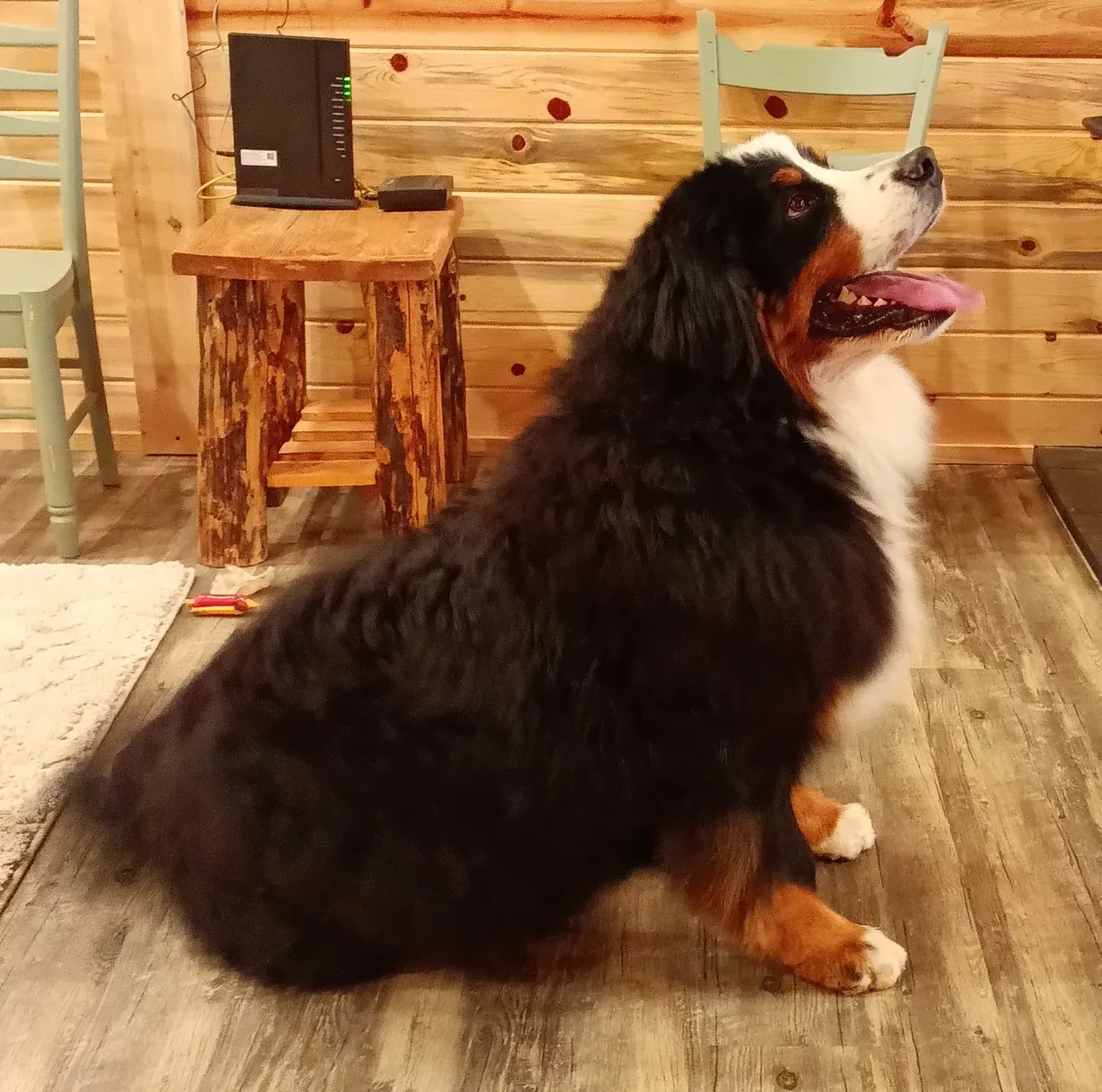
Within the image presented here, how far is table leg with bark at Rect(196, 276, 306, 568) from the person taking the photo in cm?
214

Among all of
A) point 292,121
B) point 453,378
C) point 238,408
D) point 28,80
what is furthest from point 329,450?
point 28,80

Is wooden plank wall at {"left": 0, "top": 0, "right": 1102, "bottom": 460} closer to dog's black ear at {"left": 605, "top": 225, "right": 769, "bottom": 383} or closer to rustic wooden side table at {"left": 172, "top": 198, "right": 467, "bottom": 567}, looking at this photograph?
rustic wooden side table at {"left": 172, "top": 198, "right": 467, "bottom": 567}

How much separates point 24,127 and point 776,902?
7.44 ft

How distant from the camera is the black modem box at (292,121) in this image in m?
2.25

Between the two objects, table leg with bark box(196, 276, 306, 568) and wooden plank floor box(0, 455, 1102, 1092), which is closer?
wooden plank floor box(0, 455, 1102, 1092)

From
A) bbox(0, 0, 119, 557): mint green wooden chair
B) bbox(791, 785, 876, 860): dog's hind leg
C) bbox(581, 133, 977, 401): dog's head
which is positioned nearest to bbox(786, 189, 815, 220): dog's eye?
bbox(581, 133, 977, 401): dog's head

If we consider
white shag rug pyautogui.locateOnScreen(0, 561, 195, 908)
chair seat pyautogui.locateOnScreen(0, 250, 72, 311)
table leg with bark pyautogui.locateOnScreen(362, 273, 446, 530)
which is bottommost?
white shag rug pyautogui.locateOnScreen(0, 561, 195, 908)

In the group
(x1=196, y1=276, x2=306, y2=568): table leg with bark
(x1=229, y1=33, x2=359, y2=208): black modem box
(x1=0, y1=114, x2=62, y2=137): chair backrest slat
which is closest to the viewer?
(x1=196, y1=276, x2=306, y2=568): table leg with bark

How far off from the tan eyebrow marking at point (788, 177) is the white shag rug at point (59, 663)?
124cm

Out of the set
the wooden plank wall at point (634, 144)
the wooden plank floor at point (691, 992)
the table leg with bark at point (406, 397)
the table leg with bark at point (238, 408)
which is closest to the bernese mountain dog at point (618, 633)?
the wooden plank floor at point (691, 992)

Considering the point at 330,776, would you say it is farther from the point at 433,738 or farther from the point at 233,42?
the point at 233,42

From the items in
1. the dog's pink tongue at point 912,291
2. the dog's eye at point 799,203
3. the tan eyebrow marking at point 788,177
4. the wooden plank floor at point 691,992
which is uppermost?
the tan eyebrow marking at point 788,177

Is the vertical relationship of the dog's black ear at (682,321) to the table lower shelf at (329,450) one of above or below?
above

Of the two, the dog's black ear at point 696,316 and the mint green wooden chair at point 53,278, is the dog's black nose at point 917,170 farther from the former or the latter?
the mint green wooden chair at point 53,278
